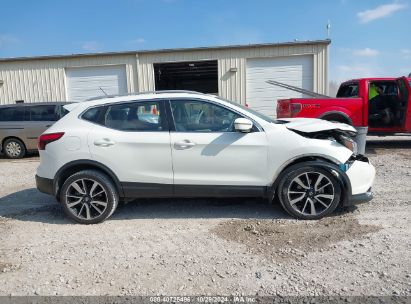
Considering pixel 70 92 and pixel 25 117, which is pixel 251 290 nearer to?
pixel 25 117

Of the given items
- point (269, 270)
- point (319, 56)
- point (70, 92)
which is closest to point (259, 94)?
point (319, 56)

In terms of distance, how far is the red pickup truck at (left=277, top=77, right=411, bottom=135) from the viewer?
8.61m

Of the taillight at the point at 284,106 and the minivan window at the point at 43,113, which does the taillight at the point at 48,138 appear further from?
the minivan window at the point at 43,113

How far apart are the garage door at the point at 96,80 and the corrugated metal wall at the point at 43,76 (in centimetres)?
26

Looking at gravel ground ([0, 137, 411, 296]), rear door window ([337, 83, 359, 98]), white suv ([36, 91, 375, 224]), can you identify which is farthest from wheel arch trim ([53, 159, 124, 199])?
rear door window ([337, 83, 359, 98])

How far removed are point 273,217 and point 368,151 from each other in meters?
5.96

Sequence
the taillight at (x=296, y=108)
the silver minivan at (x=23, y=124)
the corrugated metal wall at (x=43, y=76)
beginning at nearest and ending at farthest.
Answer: the taillight at (x=296, y=108) → the silver minivan at (x=23, y=124) → the corrugated metal wall at (x=43, y=76)

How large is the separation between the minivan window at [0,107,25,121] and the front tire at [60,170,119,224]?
6932 mm

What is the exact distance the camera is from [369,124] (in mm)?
9234

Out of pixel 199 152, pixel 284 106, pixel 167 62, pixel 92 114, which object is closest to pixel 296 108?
pixel 284 106

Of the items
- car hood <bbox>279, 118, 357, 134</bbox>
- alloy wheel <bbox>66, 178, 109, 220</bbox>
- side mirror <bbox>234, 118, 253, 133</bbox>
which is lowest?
alloy wheel <bbox>66, 178, 109, 220</bbox>

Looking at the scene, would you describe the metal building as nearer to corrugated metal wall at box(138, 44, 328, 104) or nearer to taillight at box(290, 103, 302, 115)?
corrugated metal wall at box(138, 44, 328, 104)

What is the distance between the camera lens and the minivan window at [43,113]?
1008cm

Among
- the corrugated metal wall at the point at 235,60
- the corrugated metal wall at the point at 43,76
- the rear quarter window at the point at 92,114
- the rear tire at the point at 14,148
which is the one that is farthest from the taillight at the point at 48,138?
the corrugated metal wall at the point at 43,76
